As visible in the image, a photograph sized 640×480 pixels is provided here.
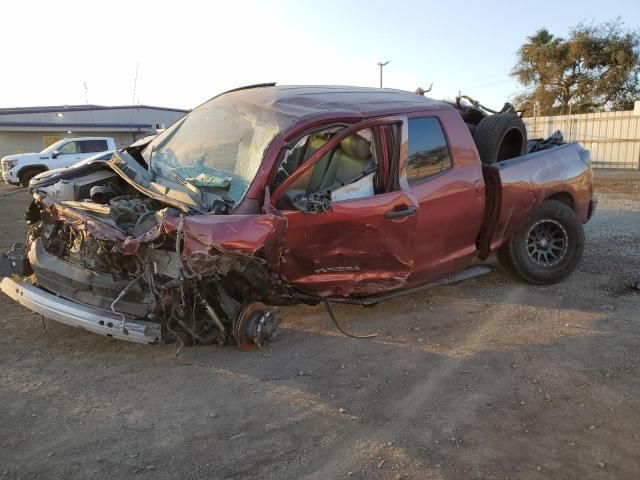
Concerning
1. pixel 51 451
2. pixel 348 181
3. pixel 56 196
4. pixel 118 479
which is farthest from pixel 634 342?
pixel 56 196

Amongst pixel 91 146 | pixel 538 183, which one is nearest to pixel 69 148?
pixel 91 146

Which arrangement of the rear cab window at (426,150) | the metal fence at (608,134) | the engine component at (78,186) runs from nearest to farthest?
the engine component at (78,186)
the rear cab window at (426,150)
the metal fence at (608,134)

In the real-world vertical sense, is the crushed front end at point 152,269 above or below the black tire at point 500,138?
below

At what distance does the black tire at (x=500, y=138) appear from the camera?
5.65 meters

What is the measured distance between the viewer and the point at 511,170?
5.55m

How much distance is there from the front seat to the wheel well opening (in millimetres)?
2741

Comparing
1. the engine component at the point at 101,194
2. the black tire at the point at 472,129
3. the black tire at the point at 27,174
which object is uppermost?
the black tire at the point at 472,129

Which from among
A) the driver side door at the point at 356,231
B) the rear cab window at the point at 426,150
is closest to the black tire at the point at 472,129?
the rear cab window at the point at 426,150

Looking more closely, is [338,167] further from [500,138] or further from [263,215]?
[500,138]

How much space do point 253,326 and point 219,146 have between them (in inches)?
63.4

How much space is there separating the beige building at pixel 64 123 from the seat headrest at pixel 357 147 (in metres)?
31.9

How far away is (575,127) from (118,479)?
29.9 m

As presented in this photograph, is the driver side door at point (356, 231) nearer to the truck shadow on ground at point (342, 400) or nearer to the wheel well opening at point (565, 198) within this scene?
the truck shadow on ground at point (342, 400)

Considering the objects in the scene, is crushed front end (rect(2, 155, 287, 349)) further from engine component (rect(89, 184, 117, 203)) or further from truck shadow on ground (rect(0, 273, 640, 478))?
truck shadow on ground (rect(0, 273, 640, 478))
